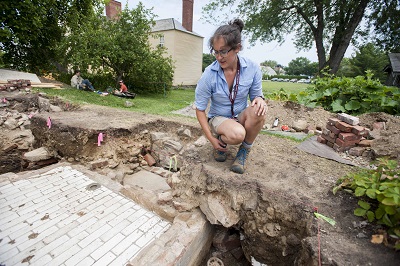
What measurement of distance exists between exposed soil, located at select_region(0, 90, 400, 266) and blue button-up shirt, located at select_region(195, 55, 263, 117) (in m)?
0.87

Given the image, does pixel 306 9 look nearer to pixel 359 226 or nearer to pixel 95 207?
pixel 359 226

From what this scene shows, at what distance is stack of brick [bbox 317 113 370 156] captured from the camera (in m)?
3.60

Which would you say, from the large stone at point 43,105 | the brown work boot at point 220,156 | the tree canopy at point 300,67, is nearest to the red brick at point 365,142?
the brown work boot at point 220,156

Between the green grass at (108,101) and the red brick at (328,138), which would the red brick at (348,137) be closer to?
the red brick at (328,138)

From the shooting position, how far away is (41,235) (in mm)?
2129

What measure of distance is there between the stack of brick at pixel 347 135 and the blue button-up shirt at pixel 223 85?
7.07ft

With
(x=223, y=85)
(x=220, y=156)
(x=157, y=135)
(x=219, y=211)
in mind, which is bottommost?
(x=219, y=211)

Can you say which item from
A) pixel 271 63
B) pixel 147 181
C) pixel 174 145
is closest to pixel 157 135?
pixel 174 145

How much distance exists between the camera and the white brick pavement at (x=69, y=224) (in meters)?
1.95

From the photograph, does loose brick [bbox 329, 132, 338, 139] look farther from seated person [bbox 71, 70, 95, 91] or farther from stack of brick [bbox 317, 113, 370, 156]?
seated person [bbox 71, 70, 95, 91]

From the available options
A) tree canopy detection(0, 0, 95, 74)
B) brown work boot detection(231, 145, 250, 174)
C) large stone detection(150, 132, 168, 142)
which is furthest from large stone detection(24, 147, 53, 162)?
tree canopy detection(0, 0, 95, 74)

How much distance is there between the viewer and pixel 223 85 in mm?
2438

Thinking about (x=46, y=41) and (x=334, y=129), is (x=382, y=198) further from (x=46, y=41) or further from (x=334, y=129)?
(x=46, y=41)

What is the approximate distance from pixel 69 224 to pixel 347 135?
442cm
